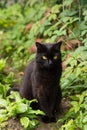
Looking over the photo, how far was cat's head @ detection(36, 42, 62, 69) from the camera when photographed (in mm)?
5453

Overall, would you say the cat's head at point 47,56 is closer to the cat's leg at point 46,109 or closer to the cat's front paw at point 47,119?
the cat's leg at point 46,109

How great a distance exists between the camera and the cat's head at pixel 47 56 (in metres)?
5.45

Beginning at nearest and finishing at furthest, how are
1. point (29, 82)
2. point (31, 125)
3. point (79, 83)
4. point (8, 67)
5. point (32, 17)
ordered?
point (31, 125) → point (29, 82) → point (79, 83) → point (8, 67) → point (32, 17)

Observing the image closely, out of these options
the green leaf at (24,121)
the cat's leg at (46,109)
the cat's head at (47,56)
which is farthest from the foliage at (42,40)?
the cat's head at (47,56)

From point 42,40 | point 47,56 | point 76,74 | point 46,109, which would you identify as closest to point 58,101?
point 46,109

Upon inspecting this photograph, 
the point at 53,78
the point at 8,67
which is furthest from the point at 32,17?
the point at 53,78

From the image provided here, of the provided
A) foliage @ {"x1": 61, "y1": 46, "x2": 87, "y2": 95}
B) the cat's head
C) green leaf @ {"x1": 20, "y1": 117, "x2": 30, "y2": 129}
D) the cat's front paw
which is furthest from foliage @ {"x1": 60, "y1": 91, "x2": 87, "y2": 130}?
the cat's head

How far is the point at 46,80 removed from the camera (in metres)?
5.68

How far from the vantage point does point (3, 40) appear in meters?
9.18

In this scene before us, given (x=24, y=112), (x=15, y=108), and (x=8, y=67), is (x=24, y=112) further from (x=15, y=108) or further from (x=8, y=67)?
(x=8, y=67)

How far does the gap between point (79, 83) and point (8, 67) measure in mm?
2095

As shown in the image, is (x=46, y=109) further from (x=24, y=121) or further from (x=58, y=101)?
(x=24, y=121)

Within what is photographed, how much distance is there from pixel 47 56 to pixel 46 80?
1.26 feet

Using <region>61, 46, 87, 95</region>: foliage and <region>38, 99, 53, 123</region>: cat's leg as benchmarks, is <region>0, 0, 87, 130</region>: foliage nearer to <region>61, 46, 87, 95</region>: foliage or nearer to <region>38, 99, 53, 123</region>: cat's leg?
<region>61, 46, 87, 95</region>: foliage
